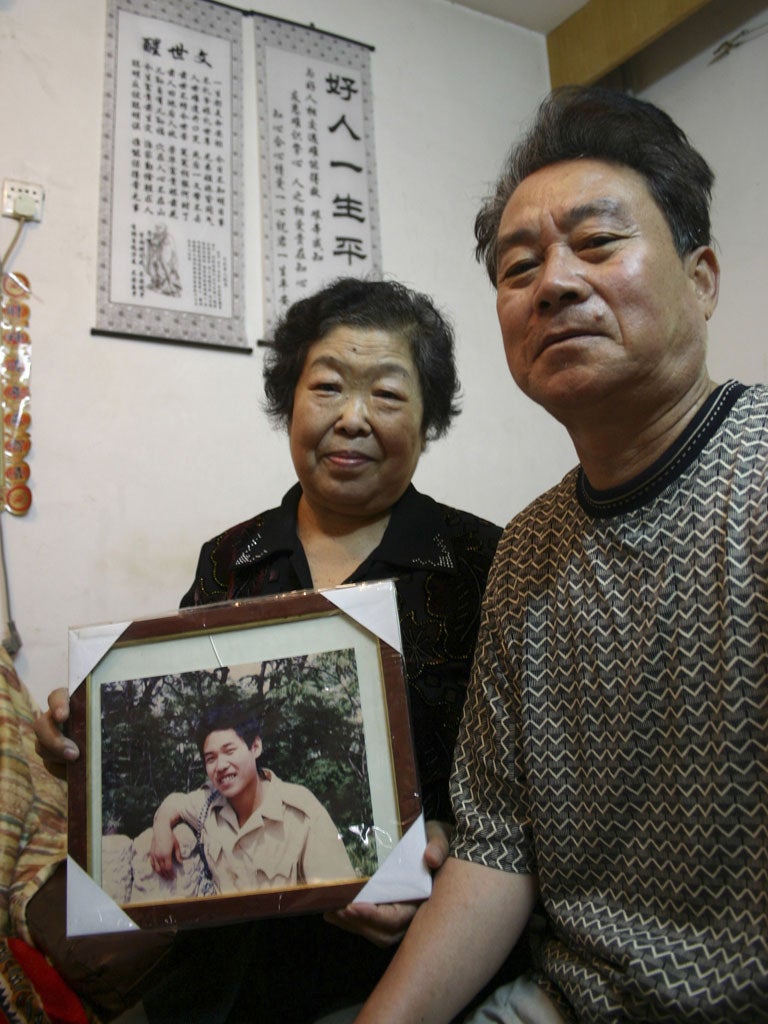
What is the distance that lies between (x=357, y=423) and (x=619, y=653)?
60cm

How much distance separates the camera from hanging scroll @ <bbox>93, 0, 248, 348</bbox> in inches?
81.7

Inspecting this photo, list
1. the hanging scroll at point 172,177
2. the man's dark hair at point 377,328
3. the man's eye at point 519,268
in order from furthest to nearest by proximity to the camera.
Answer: the hanging scroll at point 172,177 → the man's dark hair at point 377,328 → the man's eye at point 519,268

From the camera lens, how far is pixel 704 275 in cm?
100

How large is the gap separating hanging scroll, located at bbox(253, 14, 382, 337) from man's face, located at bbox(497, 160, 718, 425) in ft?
4.46

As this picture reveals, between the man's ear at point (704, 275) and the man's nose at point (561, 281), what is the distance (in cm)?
16

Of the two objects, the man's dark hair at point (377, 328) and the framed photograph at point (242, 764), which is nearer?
the framed photograph at point (242, 764)

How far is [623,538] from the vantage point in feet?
3.04

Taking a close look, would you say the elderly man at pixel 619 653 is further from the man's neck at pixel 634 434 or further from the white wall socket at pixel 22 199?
the white wall socket at pixel 22 199

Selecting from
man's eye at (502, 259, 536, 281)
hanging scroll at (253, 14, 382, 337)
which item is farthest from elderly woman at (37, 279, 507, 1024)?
hanging scroll at (253, 14, 382, 337)

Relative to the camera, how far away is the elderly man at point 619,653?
801mm

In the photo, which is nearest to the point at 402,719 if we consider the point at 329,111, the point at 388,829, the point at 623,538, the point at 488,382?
the point at 388,829

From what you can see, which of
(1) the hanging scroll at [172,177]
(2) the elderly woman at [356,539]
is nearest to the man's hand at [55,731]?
(2) the elderly woman at [356,539]

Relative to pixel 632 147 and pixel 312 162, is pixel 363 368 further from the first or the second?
pixel 312 162

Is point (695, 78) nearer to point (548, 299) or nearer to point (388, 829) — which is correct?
point (548, 299)
